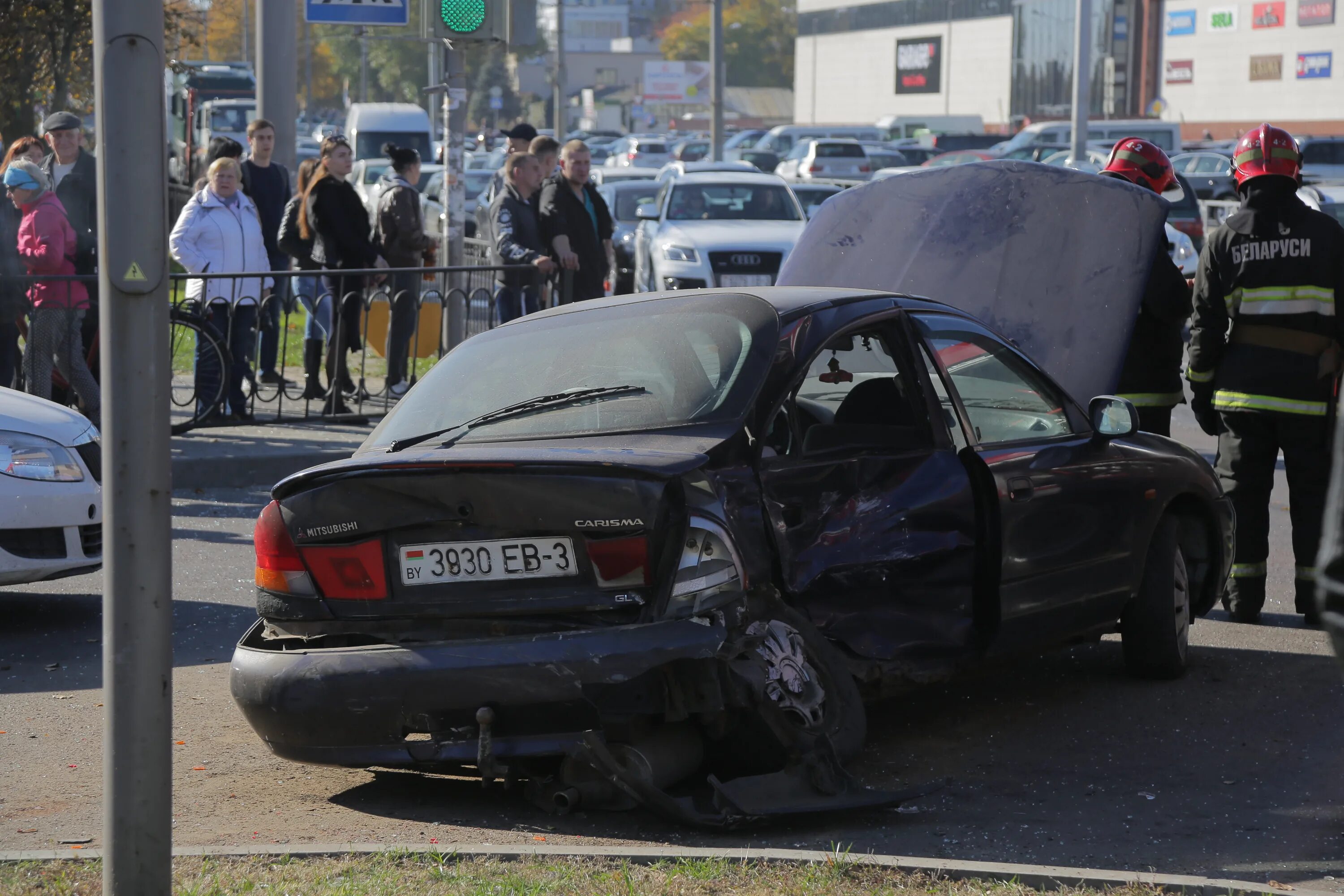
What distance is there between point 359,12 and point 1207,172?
1073 inches

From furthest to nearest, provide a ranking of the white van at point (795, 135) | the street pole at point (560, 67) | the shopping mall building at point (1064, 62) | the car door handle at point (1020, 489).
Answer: the shopping mall building at point (1064, 62) < the white van at point (795, 135) < the street pole at point (560, 67) < the car door handle at point (1020, 489)

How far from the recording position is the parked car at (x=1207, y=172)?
3334cm

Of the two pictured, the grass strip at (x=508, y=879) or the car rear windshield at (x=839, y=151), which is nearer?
the grass strip at (x=508, y=879)

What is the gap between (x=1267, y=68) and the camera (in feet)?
200

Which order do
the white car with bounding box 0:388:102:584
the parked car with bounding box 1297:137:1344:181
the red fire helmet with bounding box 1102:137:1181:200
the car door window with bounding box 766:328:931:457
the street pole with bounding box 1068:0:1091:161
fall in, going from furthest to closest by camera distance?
1. the parked car with bounding box 1297:137:1344:181
2. the street pole with bounding box 1068:0:1091:161
3. the red fire helmet with bounding box 1102:137:1181:200
4. the white car with bounding box 0:388:102:584
5. the car door window with bounding box 766:328:931:457

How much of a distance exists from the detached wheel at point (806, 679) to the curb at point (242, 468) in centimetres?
598

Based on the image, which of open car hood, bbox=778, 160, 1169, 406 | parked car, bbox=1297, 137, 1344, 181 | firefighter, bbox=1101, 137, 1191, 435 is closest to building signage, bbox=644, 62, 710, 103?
parked car, bbox=1297, 137, 1344, 181

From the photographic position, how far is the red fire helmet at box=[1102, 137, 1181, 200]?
25.9 feet

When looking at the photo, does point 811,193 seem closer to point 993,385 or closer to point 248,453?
point 248,453

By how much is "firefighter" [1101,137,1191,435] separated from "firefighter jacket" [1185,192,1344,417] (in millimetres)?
304

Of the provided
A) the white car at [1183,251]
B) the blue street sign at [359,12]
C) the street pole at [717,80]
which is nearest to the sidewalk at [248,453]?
the blue street sign at [359,12]

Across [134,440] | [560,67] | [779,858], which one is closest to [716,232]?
[779,858]

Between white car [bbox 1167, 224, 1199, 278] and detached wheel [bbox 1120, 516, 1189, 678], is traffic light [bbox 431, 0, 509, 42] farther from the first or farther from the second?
white car [bbox 1167, 224, 1199, 278]

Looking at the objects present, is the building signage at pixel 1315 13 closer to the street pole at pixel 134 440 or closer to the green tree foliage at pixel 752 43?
the green tree foliage at pixel 752 43
